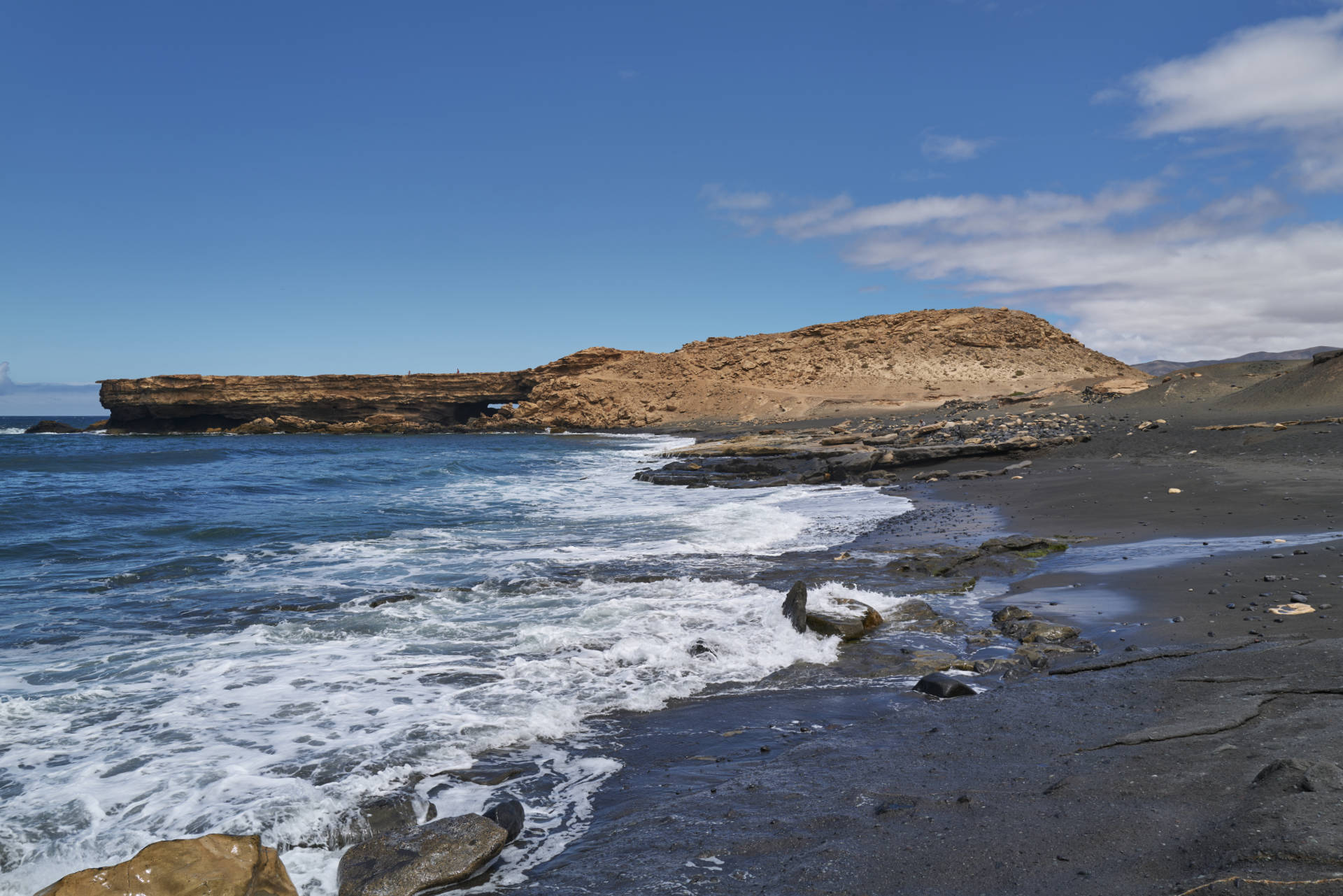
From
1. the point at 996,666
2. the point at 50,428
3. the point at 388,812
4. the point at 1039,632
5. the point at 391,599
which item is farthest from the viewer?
the point at 50,428

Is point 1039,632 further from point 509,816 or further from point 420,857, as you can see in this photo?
point 420,857

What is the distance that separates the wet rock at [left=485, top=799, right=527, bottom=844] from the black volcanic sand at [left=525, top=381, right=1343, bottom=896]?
33cm

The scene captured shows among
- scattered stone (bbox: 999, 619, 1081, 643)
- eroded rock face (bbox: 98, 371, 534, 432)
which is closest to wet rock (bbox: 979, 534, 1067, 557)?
scattered stone (bbox: 999, 619, 1081, 643)

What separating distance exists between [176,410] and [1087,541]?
6789 centimetres

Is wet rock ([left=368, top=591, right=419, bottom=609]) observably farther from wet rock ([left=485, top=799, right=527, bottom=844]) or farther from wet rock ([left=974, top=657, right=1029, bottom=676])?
wet rock ([left=974, top=657, right=1029, bottom=676])

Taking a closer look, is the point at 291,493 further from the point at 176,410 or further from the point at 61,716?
the point at 176,410

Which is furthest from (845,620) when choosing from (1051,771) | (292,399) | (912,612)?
(292,399)

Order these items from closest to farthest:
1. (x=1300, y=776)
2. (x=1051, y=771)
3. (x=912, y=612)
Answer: (x=1300, y=776), (x=1051, y=771), (x=912, y=612)

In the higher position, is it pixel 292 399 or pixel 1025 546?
pixel 292 399

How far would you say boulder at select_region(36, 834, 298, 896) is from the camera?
2.80 meters

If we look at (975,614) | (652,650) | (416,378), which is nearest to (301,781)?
(652,650)

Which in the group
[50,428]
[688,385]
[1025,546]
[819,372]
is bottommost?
[1025,546]

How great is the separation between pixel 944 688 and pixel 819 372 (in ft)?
→ 165

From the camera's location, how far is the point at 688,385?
56.4m
